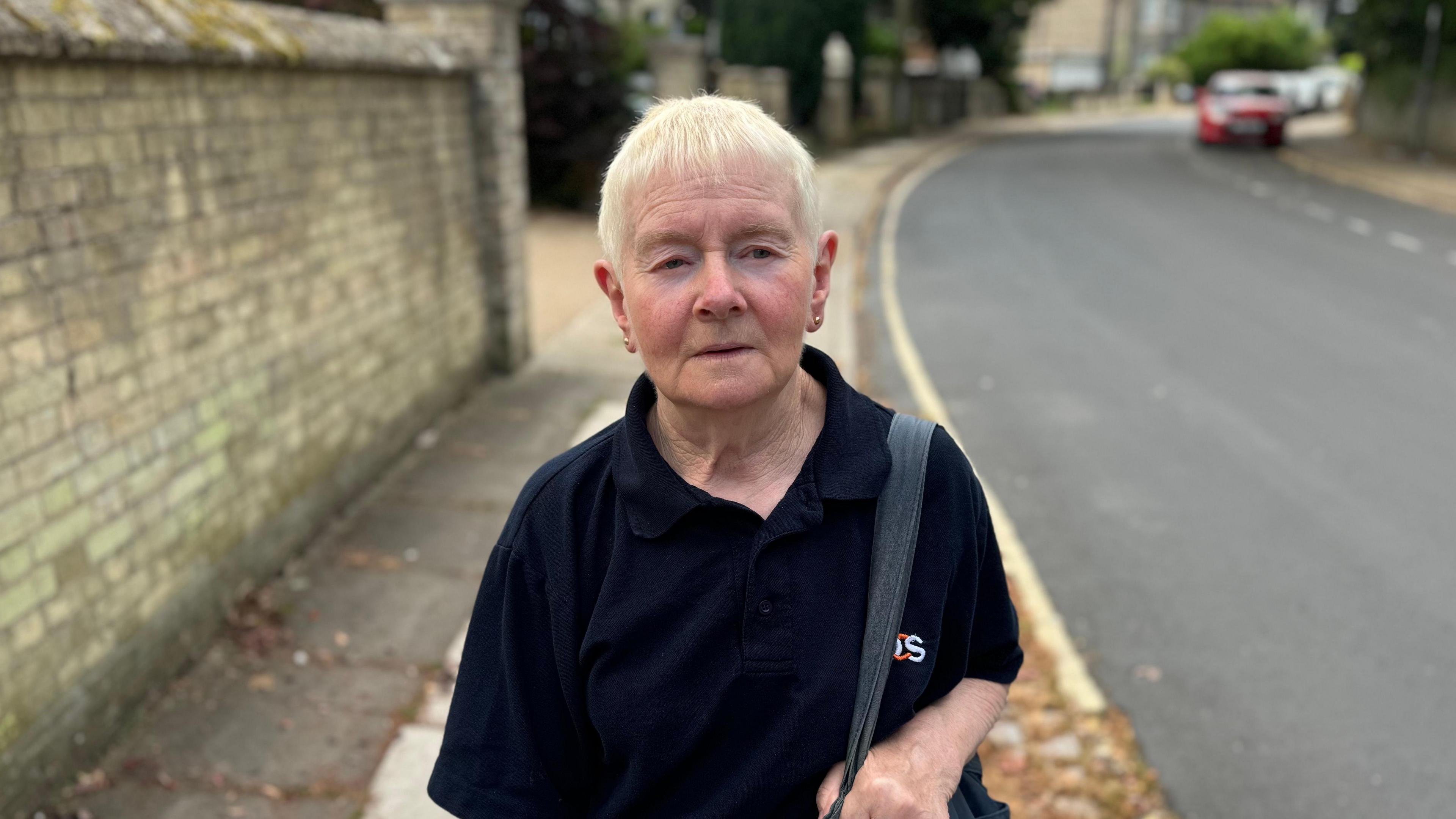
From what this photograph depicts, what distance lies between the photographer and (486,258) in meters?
8.41

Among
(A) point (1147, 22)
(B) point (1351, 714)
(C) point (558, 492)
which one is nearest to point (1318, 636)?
(B) point (1351, 714)

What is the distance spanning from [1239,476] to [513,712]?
18.2ft

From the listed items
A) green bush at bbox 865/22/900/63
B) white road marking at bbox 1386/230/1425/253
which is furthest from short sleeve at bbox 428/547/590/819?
green bush at bbox 865/22/900/63

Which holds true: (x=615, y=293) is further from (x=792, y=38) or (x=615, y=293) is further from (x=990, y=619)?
(x=792, y=38)

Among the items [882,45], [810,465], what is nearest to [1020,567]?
[810,465]

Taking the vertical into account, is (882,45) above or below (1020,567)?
above

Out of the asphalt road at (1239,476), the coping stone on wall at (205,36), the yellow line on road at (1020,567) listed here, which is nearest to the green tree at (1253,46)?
the asphalt road at (1239,476)

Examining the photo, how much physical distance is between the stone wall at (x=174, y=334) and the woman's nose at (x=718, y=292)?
2839 millimetres

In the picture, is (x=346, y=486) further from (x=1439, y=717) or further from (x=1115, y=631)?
(x=1439, y=717)

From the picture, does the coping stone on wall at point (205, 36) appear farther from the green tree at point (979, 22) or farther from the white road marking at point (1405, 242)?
the green tree at point (979, 22)

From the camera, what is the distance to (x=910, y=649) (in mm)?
1655

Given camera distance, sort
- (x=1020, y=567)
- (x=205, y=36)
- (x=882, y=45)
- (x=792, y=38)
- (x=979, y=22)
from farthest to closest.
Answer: (x=979, y=22) < (x=882, y=45) < (x=792, y=38) < (x=1020, y=567) < (x=205, y=36)

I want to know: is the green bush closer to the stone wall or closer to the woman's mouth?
the stone wall

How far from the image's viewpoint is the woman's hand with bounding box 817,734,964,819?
62.7 inches
